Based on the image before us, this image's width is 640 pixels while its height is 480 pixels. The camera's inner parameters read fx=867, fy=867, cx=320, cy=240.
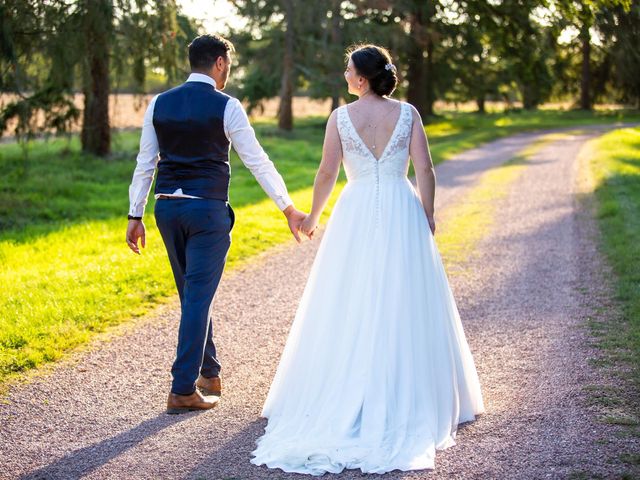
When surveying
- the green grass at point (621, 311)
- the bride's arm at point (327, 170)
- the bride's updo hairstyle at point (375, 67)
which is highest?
the bride's updo hairstyle at point (375, 67)

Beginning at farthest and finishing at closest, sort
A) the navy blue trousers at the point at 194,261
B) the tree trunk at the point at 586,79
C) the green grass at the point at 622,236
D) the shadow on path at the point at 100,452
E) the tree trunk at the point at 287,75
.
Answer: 1. the tree trunk at the point at 586,79
2. the tree trunk at the point at 287,75
3. the green grass at the point at 622,236
4. the navy blue trousers at the point at 194,261
5. the shadow on path at the point at 100,452

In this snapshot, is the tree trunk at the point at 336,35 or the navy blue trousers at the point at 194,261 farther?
the tree trunk at the point at 336,35

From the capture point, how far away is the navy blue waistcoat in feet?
15.6

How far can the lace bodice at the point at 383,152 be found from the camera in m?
4.84

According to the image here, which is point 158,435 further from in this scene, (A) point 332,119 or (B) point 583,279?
(B) point 583,279

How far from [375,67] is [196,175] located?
1.16 metres

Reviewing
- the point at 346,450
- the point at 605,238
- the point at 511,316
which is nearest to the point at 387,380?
the point at 346,450

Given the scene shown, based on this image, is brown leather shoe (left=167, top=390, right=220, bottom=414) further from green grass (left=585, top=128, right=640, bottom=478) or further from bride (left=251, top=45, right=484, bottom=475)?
green grass (left=585, top=128, right=640, bottom=478)

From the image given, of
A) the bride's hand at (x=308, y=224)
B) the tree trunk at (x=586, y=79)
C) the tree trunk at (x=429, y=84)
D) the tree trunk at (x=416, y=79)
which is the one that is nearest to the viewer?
the bride's hand at (x=308, y=224)

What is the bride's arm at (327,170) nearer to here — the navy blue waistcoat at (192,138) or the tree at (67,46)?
the navy blue waistcoat at (192,138)

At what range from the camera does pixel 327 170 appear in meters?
4.97

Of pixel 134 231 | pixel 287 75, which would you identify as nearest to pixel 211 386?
pixel 134 231

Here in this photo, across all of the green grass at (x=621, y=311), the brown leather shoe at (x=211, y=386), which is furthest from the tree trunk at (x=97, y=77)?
the brown leather shoe at (x=211, y=386)

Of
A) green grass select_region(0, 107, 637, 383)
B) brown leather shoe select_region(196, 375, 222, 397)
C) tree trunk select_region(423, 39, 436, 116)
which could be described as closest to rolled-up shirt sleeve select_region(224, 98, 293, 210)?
brown leather shoe select_region(196, 375, 222, 397)
